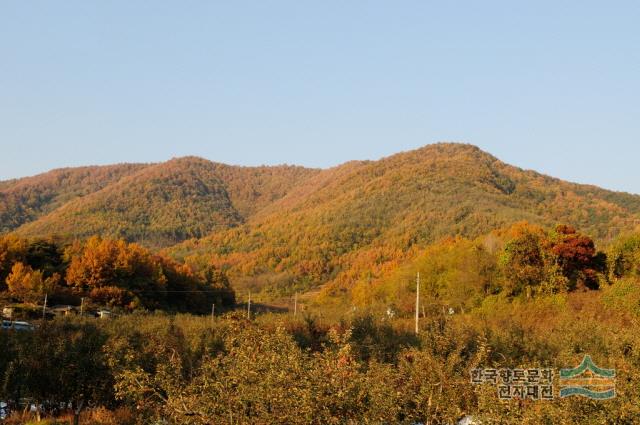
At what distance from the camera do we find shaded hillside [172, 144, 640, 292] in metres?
119

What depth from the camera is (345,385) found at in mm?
7961

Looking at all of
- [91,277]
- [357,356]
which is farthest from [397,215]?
[357,356]

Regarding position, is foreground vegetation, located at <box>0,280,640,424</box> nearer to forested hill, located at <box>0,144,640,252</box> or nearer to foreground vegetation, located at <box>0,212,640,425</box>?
foreground vegetation, located at <box>0,212,640,425</box>

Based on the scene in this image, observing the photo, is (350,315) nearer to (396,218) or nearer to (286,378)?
(286,378)

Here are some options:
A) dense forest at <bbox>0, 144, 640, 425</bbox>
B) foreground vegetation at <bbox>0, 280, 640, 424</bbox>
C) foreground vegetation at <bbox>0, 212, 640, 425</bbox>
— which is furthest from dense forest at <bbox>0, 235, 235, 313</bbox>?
foreground vegetation at <bbox>0, 280, 640, 424</bbox>

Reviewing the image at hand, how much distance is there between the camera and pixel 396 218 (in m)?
141

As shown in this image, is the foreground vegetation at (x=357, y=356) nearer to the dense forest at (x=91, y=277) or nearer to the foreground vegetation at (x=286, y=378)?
the foreground vegetation at (x=286, y=378)

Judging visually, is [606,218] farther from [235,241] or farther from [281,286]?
[235,241]

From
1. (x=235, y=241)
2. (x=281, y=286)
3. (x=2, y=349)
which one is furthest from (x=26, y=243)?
(x=235, y=241)

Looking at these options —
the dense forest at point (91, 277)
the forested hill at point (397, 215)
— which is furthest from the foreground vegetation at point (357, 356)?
the forested hill at point (397, 215)

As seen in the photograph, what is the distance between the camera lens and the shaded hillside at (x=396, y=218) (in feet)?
389

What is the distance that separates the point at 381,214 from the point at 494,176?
43.1m

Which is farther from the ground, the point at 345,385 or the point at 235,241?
the point at 235,241

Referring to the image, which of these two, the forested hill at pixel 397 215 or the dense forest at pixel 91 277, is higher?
the forested hill at pixel 397 215
